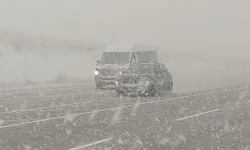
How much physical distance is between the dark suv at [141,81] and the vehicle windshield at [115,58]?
293 cm

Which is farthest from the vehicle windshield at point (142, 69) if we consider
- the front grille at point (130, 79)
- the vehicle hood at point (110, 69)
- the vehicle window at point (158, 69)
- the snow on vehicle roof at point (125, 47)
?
the snow on vehicle roof at point (125, 47)

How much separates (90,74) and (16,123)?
35.3 metres

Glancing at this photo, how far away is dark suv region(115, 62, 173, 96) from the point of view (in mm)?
20062

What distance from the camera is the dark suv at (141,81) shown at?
20062 millimetres

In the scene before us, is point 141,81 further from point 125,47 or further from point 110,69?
point 125,47

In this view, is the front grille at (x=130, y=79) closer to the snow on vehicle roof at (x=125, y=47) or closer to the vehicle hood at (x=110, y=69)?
the vehicle hood at (x=110, y=69)

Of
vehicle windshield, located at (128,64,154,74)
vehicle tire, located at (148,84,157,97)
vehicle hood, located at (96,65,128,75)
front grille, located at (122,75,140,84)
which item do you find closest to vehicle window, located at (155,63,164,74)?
vehicle windshield, located at (128,64,154,74)

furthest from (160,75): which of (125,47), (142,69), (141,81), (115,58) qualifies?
(125,47)

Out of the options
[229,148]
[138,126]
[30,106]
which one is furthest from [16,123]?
[229,148]

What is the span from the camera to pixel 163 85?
2139 centimetres

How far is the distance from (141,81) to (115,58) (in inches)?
195

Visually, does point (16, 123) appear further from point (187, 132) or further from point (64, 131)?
point (187, 132)

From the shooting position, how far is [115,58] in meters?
24.8

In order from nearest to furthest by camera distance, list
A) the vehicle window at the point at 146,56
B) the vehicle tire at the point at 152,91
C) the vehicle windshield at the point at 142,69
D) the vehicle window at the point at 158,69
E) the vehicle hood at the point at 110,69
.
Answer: the vehicle tire at the point at 152,91
the vehicle windshield at the point at 142,69
the vehicle window at the point at 158,69
the vehicle hood at the point at 110,69
the vehicle window at the point at 146,56
